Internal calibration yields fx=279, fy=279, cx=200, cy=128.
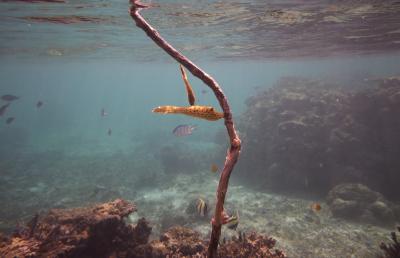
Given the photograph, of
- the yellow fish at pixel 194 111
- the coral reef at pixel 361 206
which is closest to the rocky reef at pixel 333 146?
the coral reef at pixel 361 206

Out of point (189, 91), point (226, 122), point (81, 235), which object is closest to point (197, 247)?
point (81, 235)

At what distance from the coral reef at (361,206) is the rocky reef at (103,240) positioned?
27.2ft

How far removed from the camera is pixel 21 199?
19266mm

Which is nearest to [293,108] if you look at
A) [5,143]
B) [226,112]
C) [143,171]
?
[143,171]

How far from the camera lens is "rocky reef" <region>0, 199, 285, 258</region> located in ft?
20.0

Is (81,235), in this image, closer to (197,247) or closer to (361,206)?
(197,247)

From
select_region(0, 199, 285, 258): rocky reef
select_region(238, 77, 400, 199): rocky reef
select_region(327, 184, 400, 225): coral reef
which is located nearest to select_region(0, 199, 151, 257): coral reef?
select_region(0, 199, 285, 258): rocky reef

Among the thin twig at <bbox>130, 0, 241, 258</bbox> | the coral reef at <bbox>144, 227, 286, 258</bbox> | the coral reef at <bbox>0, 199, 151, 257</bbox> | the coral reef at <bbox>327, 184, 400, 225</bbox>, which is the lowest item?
the coral reef at <bbox>327, 184, 400, 225</bbox>

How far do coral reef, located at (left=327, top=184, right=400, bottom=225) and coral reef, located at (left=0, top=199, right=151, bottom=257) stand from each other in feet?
37.1

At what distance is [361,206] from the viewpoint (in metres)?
14.7

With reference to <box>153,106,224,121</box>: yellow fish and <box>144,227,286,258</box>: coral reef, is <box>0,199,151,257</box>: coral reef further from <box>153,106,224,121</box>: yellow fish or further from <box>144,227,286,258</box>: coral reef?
<box>153,106,224,121</box>: yellow fish

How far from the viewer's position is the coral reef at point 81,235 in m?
5.95

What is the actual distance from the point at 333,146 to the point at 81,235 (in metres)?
17.4

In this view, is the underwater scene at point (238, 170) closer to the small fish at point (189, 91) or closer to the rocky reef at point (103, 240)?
the rocky reef at point (103, 240)
